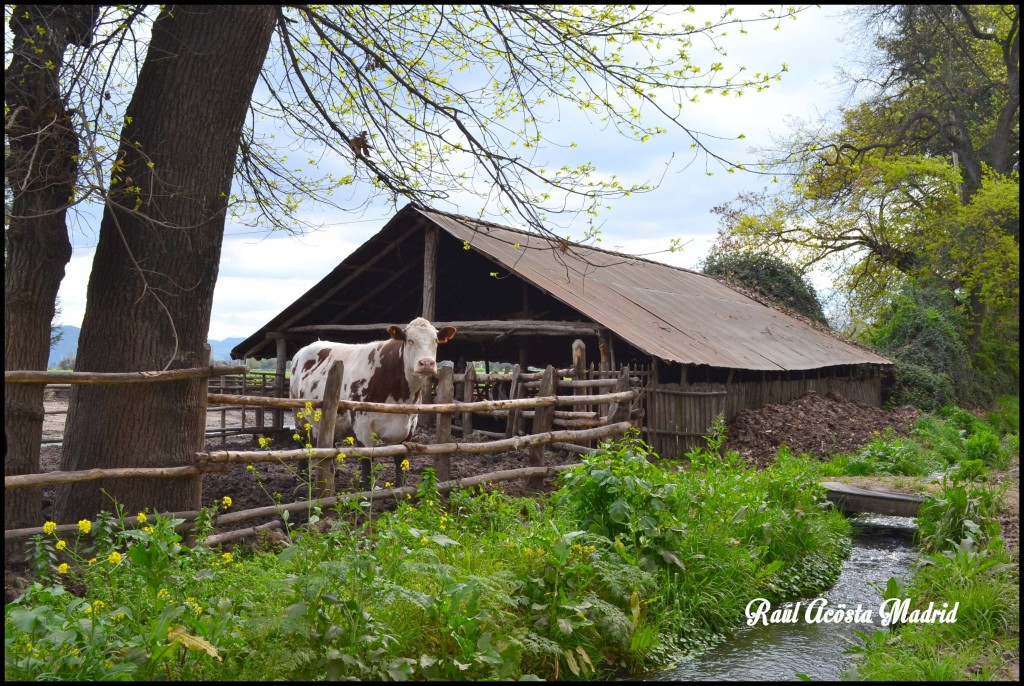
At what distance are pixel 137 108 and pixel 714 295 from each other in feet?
60.1

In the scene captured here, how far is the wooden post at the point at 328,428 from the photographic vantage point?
20.1 ft

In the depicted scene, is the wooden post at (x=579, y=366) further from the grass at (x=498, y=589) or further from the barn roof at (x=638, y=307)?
the grass at (x=498, y=589)

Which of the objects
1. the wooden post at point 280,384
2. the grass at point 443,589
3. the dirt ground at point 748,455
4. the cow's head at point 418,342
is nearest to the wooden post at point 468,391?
the dirt ground at point 748,455

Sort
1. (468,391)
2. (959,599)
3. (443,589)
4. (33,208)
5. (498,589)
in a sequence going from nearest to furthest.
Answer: (443,589) → (498,589) → (959,599) → (33,208) → (468,391)

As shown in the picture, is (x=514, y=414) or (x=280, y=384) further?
(x=280, y=384)

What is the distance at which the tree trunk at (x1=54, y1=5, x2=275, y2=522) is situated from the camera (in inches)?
199

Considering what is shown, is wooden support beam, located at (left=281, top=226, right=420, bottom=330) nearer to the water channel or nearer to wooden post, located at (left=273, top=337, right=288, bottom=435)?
wooden post, located at (left=273, top=337, right=288, bottom=435)

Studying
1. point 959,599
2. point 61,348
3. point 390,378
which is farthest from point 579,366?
point 61,348

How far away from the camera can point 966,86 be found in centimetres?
1944

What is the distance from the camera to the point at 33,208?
18.5 ft

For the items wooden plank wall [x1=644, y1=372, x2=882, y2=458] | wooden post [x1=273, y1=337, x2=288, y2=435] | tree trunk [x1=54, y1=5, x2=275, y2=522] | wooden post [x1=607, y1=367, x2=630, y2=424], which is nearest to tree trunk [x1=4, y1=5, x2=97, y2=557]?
tree trunk [x1=54, y1=5, x2=275, y2=522]

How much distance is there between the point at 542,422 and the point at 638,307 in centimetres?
719

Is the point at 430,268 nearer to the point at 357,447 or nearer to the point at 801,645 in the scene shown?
the point at 357,447

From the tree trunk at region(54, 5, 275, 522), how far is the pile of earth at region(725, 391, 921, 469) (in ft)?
31.5
